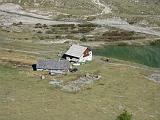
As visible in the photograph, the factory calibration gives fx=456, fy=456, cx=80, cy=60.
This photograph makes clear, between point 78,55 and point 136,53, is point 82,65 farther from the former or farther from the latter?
point 136,53

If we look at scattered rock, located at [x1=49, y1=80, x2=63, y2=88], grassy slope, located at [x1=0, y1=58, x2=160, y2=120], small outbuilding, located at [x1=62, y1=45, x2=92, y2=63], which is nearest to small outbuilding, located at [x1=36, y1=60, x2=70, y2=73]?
grassy slope, located at [x1=0, y1=58, x2=160, y2=120]

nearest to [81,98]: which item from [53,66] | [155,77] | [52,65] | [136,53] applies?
[53,66]

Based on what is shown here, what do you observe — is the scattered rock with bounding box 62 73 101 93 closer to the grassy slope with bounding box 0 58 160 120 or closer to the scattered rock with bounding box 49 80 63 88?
the scattered rock with bounding box 49 80 63 88

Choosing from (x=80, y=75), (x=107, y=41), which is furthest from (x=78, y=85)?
(x=107, y=41)

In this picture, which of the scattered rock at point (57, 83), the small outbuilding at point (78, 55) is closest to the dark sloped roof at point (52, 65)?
the scattered rock at point (57, 83)

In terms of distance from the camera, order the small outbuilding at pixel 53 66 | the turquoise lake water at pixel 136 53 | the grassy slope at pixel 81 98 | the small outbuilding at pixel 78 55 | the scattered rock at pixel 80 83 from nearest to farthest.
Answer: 1. the grassy slope at pixel 81 98
2. the scattered rock at pixel 80 83
3. the small outbuilding at pixel 53 66
4. the small outbuilding at pixel 78 55
5. the turquoise lake water at pixel 136 53

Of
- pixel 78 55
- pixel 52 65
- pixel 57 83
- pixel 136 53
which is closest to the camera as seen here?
pixel 57 83

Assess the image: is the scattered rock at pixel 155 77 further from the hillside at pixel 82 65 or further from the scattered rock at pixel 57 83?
the scattered rock at pixel 57 83
